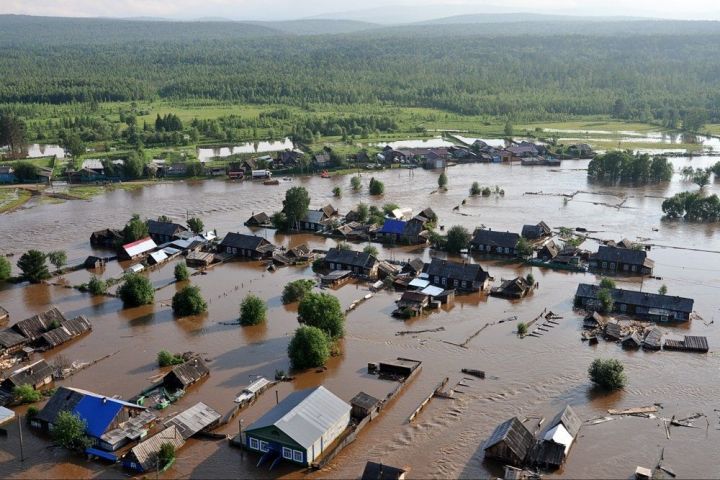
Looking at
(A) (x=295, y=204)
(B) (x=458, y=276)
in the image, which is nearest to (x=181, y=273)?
(A) (x=295, y=204)

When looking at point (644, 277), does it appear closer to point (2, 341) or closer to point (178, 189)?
point (2, 341)

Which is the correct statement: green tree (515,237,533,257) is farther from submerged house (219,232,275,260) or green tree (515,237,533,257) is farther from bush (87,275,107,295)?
bush (87,275,107,295)

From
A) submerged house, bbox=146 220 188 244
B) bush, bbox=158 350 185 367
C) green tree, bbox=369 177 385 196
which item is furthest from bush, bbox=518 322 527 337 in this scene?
green tree, bbox=369 177 385 196

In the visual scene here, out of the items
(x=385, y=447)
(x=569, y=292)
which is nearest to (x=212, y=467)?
(x=385, y=447)

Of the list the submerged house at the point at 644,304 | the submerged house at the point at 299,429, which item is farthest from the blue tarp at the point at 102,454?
the submerged house at the point at 644,304

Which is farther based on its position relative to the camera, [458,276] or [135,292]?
[458,276]

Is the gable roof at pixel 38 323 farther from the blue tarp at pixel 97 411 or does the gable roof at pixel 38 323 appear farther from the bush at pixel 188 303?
the blue tarp at pixel 97 411

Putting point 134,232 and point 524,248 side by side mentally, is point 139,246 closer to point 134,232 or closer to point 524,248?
point 134,232
